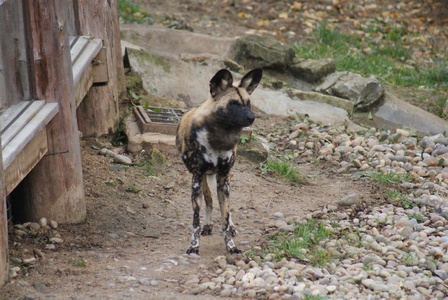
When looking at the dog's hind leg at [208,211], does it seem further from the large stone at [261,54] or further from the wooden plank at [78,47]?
the large stone at [261,54]

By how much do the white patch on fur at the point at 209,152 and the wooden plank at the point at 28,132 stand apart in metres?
1.08

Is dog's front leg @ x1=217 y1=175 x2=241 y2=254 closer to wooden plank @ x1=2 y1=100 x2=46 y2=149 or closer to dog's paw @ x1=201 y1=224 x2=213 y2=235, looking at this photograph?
dog's paw @ x1=201 y1=224 x2=213 y2=235

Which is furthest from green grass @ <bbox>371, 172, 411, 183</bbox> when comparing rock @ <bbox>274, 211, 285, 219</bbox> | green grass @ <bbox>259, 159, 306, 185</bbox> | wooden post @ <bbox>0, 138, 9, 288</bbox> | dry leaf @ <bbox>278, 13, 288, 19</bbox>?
dry leaf @ <bbox>278, 13, 288, 19</bbox>

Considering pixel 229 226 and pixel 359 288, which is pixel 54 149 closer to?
pixel 229 226

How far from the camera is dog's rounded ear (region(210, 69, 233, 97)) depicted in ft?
12.3

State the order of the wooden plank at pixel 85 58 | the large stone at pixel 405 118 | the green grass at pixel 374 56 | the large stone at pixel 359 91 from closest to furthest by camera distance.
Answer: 1. the wooden plank at pixel 85 58
2. the large stone at pixel 405 118
3. the large stone at pixel 359 91
4. the green grass at pixel 374 56

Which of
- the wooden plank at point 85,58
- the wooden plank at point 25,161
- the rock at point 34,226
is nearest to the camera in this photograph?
the wooden plank at point 25,161

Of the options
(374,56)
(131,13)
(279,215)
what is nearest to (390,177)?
(279,215)

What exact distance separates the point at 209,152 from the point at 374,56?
7566 mm

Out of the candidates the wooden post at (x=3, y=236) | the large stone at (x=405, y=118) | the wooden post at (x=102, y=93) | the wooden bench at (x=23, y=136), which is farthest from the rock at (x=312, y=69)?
the wooden post at (x=3, y=236)

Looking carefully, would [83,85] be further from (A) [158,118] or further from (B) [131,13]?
(B) [131,13]

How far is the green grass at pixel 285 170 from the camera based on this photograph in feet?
19.3

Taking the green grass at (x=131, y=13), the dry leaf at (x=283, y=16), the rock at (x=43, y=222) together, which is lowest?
the rock at (x=43, y=222)

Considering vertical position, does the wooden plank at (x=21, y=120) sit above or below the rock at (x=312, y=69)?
above
